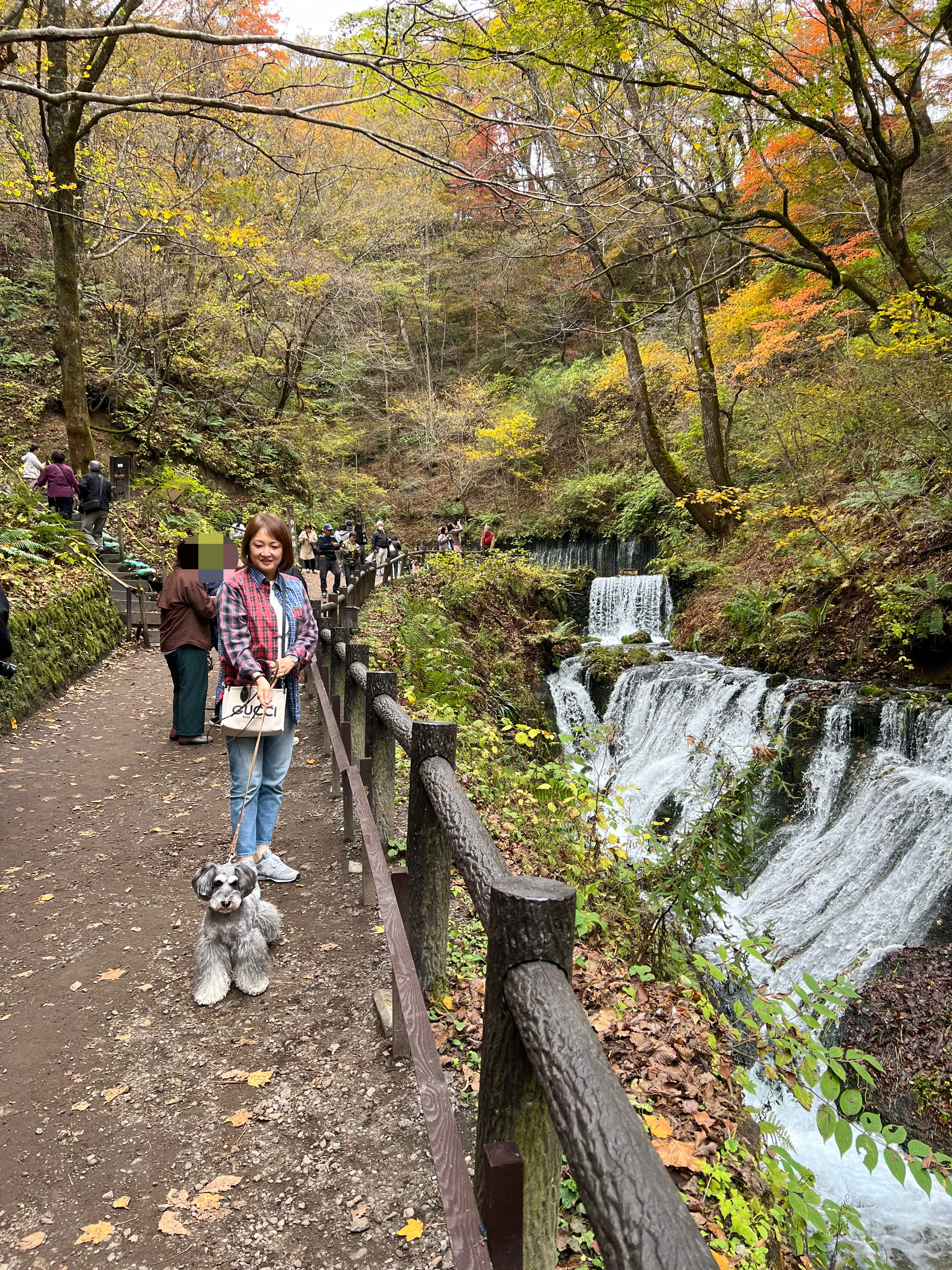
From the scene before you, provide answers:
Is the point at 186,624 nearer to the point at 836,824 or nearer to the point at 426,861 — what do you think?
the point at 426,861

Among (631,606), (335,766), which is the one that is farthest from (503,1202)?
(631,606)

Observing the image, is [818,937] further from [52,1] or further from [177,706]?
[52,1]

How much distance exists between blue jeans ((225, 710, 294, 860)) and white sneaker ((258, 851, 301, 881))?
0.28m

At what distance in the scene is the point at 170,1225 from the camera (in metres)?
2.32

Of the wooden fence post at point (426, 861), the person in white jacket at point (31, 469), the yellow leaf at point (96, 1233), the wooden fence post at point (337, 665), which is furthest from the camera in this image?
the person in white jacket at point (31, 469)

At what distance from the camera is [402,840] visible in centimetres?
474

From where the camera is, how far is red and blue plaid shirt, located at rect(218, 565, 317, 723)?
370 cm

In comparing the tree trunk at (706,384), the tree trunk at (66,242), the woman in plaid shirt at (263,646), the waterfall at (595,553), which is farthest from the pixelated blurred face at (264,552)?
the waterfall at (595,553)

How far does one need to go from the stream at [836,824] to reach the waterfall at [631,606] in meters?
5.27

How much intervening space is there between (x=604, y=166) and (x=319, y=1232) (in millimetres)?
9175

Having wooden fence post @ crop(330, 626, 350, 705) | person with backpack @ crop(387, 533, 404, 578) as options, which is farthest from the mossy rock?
wooden fence post @ crop(330, 626, 350, 705)

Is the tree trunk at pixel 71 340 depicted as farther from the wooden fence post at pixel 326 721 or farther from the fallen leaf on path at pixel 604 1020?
the fallen leaf on path at pixel 604 1020

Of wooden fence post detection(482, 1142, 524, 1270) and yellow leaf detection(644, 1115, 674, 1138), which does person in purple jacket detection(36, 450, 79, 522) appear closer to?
yellow leaf detection(644, 1115, 674, 1138)

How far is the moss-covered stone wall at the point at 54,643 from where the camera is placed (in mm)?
8016
